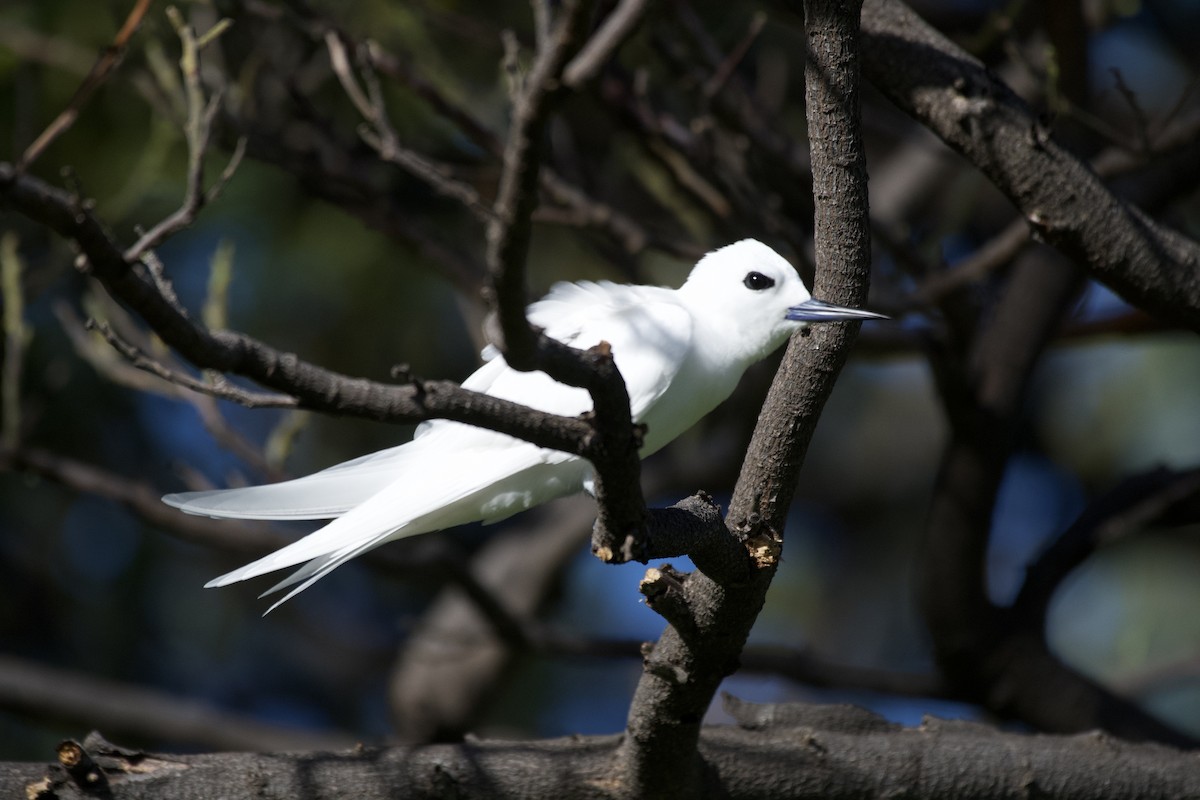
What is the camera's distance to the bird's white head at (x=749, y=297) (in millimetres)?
3219

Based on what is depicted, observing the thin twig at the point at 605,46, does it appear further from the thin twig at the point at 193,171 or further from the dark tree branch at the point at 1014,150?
the dark tree branch at the point at 1014,150

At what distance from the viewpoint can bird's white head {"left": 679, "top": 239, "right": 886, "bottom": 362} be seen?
10.6 feet

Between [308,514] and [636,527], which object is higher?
[308,514]

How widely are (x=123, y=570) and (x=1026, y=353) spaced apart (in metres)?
6.08

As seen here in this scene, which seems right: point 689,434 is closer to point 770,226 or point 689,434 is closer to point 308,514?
point 770,226

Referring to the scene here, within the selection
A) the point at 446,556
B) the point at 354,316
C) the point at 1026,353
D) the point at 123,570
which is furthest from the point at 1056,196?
the point at 123,570

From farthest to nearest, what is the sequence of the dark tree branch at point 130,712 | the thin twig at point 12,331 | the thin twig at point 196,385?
the dark tree branch at point 130,712, the thin twig at point 12,331, the thin twig at point 196,385

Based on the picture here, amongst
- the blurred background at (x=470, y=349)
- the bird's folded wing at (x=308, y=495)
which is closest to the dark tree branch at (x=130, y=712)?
the blurred background at (x=470, y=349)

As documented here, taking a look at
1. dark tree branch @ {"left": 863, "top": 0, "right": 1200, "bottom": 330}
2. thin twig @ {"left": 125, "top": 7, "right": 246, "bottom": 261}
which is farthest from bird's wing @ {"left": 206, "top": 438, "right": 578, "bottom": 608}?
dark tree branch @ {"left": 863, "top": 0, "right": 1200, "bottom": 330}

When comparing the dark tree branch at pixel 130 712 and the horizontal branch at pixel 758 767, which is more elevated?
the dark tree branch at pixel 130 712

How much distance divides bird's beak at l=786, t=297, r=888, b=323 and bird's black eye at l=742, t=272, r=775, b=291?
29 centimetres

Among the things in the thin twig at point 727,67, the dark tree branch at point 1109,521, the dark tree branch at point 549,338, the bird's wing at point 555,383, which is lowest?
the dark tree branch at point 549,338

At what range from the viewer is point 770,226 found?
4.34 m

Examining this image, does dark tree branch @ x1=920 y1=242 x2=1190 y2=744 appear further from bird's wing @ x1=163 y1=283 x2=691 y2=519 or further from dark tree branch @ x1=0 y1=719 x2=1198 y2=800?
bird's wing @ x1=163 y1=283 x2=691 y2=519
